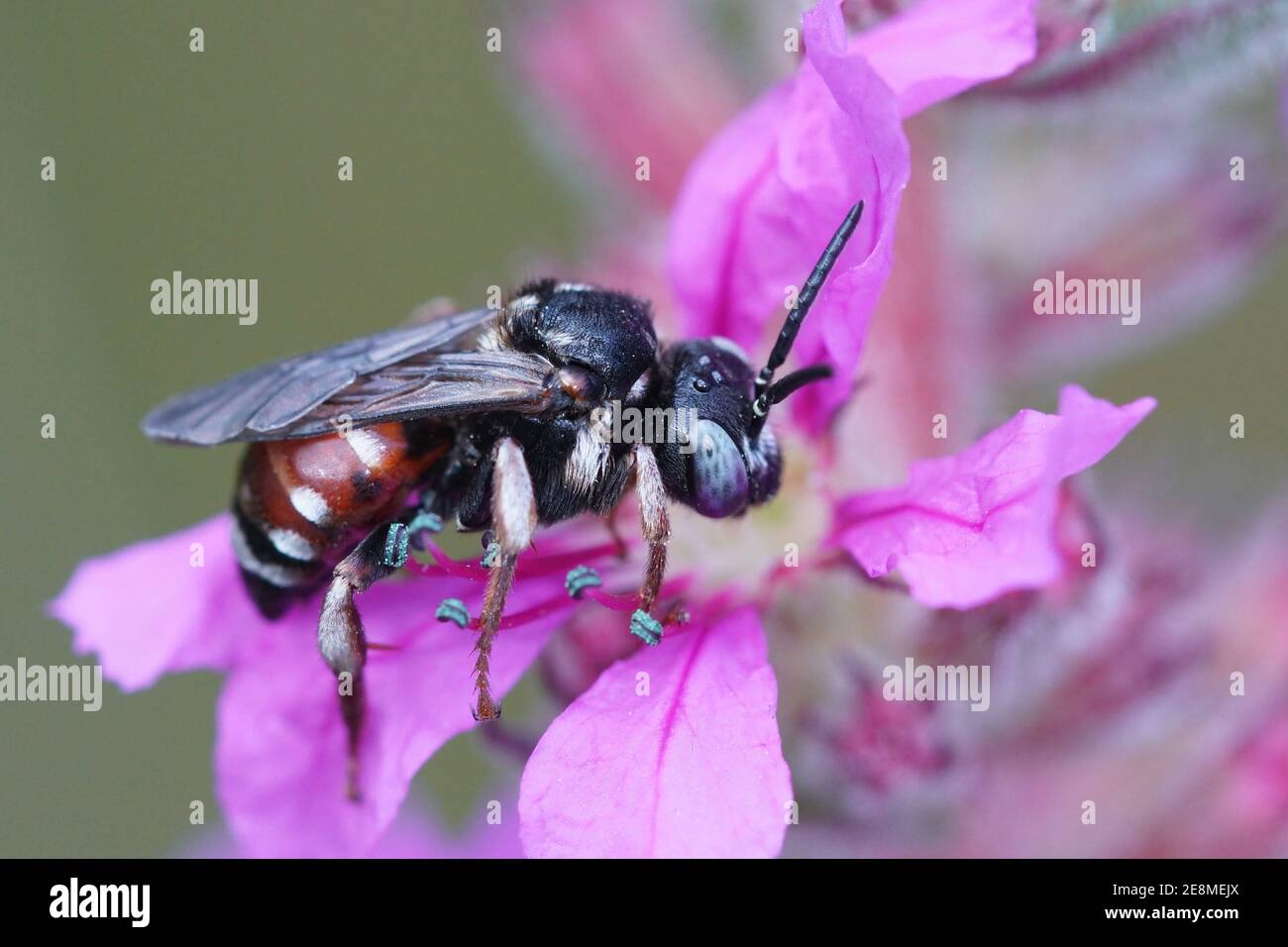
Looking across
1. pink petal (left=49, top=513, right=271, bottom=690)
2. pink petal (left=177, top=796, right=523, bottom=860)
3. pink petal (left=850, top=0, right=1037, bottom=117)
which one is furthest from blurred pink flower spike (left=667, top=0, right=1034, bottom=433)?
pink petal (left=177, top=796, right=523, bottom=860)

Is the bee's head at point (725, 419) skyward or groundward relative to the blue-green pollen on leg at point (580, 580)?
skyward

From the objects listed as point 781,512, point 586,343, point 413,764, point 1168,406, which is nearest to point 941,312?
point 781,512

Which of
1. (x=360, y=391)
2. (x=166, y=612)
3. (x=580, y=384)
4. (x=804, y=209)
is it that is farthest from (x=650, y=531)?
(x=166, y=612)

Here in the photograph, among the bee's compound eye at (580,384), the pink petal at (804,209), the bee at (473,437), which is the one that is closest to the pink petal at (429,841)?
the bee at (473,437)

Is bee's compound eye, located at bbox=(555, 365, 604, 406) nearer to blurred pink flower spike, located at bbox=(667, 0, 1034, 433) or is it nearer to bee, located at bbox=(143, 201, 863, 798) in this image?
bee, located at bbox=(143, 201, 863, 798)

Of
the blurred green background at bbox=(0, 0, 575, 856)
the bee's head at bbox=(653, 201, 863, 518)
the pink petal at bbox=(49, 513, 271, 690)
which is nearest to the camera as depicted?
the bee's head at bbox=(653, 201, 863, 518)

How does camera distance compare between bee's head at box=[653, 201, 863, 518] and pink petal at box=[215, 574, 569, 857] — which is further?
pink petal at box=[215, 574, 569, 857]

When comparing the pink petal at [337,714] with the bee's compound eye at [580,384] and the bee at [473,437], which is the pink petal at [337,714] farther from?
the bee's compound eye at [580,384]
